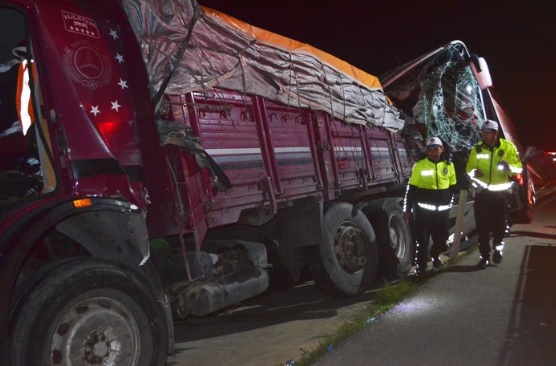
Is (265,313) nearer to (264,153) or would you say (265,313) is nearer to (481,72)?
(264,153)

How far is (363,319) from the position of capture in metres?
4.79

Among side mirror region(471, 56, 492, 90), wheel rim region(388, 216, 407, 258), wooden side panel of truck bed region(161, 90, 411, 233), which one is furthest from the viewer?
side mirror region(471, 56, 492, 90)

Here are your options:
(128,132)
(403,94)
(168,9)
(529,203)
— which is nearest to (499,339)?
(128,132)

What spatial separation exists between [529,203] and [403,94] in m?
4.16

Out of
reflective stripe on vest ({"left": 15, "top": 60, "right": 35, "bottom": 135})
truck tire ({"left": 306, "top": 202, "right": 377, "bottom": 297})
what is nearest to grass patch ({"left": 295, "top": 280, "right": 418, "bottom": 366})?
truck tire ({"left": 306, "top": 202, "right": 377, "bottom": 297})

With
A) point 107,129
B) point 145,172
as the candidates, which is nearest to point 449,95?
point 145,172

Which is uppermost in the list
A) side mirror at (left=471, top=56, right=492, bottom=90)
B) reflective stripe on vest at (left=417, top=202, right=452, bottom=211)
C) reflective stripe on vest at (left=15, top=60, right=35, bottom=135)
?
side mirror at (left=471, top=56, right=492, bottom=90)

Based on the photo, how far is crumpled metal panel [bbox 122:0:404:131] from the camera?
387cm

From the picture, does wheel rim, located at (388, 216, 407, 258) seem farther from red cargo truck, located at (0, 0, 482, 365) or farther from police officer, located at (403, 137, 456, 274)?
red cargo truck, located at (0, 0, 482, 365)

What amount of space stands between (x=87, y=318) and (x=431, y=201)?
5012 millimetres

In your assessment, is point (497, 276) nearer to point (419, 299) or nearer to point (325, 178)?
point (419, 299)

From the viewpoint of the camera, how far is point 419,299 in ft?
17.3

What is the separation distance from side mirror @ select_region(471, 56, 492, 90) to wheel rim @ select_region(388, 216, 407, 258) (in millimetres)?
3138

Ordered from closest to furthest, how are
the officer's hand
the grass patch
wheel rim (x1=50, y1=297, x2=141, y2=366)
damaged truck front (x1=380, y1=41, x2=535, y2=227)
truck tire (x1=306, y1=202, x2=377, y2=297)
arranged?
wheel rim (x1=50, y1=297, x2=141, y2=366) → the grass patch → truck tire (x1=306, y1=202, x2=377, y2=297) → the officer's hand → damaged truck front (x1=380, y1=41, x2=535, y2=227)
